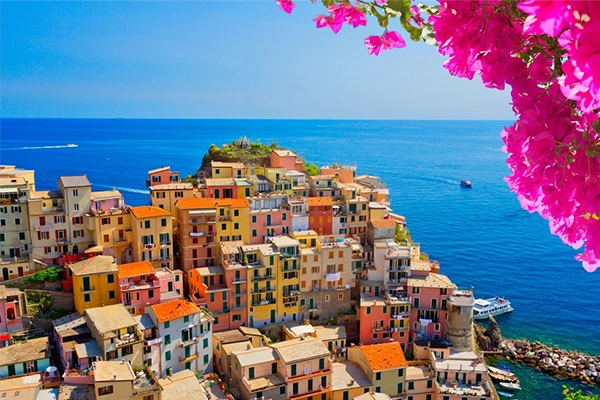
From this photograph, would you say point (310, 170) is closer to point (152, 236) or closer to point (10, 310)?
point (152, 236)

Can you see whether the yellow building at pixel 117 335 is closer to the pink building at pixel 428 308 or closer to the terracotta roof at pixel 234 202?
the terracotta roof at pixel 234 202

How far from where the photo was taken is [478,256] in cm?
5475

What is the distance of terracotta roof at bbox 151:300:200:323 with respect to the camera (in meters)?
26.6

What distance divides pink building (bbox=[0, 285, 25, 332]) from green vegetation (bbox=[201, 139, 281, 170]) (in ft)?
71.9

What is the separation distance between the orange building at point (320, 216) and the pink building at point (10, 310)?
18.8 metres

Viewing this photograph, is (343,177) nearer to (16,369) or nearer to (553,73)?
(16,369)

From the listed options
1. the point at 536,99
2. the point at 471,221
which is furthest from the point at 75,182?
the point at 471,221

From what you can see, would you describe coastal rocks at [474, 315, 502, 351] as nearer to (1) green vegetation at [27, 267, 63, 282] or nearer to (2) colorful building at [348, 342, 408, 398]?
(2) colorful building at [348, 342, 408, 398]

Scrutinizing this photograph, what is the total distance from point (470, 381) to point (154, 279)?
18336 mm

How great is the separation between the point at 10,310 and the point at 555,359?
33.4 m

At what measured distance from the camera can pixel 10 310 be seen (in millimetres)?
26562

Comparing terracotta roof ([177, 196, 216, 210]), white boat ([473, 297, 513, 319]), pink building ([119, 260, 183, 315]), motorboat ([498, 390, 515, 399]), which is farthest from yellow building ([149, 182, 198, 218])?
white boat ([473, 297, 513, 319])

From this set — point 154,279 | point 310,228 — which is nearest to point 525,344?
point 310,228

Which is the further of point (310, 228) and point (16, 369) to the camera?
point (310, 228)
